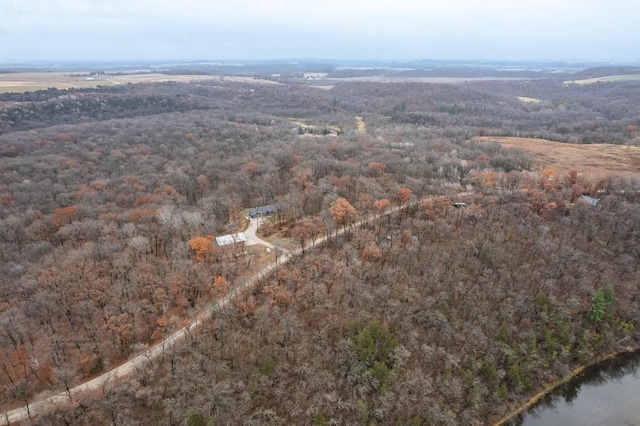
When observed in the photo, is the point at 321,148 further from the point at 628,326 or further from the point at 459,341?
the point at 628,326

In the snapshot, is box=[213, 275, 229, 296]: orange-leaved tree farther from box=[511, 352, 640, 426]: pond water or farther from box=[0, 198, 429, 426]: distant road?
box=[511, 352, 640, 426]: pond water

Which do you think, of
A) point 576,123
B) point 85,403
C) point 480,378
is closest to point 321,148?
point 480,378

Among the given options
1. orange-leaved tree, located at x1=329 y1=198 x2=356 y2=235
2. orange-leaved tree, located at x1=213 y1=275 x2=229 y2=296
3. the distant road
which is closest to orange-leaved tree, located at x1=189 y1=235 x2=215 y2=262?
orange-leaved tree, located at x1=213 y1=275 x2=229 y2=296

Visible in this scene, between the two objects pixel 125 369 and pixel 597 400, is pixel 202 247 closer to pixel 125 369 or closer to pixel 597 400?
pixel 125 369

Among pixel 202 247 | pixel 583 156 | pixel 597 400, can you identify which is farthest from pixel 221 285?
pixel 583 156

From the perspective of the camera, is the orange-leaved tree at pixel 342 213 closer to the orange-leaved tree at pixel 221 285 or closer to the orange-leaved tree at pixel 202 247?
the orange-leaved tree at pixel 202 247
